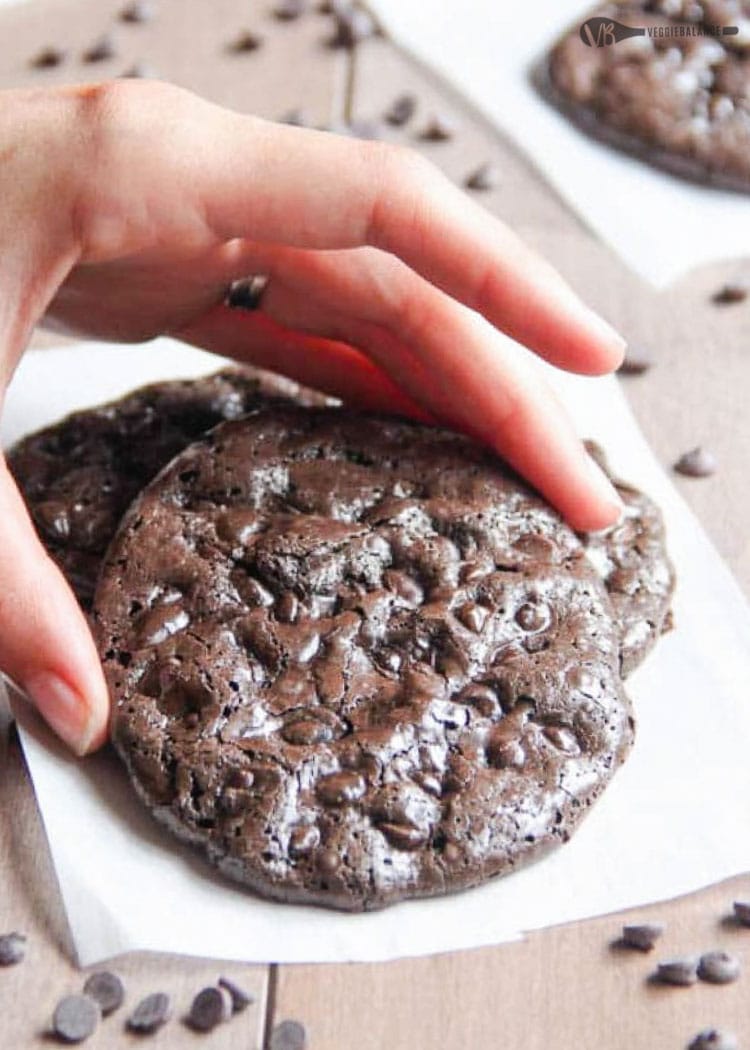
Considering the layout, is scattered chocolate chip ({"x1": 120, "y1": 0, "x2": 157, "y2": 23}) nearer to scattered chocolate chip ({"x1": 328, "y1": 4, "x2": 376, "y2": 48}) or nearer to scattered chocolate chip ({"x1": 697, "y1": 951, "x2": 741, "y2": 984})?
scattered chocolate chip ({"x1": 328, "y1": 4, "x2": 376, "y2": 48})

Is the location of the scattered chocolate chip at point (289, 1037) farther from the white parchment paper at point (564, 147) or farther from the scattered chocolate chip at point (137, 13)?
the scattered chocolate chip at point (137, 13)

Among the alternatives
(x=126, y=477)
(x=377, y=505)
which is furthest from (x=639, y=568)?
(x=126, y=477)

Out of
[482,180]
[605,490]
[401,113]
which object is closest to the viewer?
[605,490]

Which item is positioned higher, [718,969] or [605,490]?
[605,490]

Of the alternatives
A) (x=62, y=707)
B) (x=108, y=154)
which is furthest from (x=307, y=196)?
(x=62, y=707)

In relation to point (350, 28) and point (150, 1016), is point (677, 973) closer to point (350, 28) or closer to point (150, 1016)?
point (150, 1016)

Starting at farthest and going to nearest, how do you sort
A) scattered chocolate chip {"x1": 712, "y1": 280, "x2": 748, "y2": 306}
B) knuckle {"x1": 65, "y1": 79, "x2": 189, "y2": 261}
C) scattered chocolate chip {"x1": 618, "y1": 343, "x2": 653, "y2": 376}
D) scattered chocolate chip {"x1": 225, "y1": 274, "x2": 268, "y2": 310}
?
scattered chocolate chip {"x1": 712, "y1": 280, "x2": 748, "y2": 306}
scattered chocolate chip {"x1": 618, "y1": 343, "x2": 653, "y2": 376}
scattered chocolate chip {"x1": 225, "y1": 274, "x2": 268, "y2": 310}
knuckle {"x1": 65, "y1": 79, "x2": 189, "y2": 261}

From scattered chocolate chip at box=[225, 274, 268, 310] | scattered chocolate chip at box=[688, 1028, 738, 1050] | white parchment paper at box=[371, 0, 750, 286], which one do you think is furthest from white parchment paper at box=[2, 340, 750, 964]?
white parchment paper at box=[371, 0, 750, 286]

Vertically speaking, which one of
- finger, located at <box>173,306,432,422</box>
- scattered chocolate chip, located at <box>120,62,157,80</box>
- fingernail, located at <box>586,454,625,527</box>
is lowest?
scattered chocolate chip, located at <box>120,62,157,80</box>

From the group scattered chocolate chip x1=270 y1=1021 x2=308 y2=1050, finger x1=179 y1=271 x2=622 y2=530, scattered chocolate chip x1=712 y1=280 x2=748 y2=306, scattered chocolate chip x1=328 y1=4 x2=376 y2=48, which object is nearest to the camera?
scattered chocolate chip x1=270 y1=1021 x2=308 y2=1050
